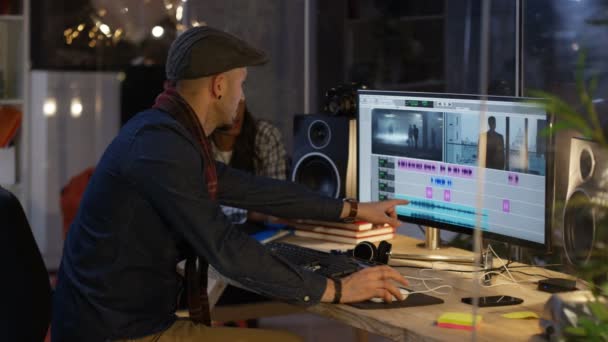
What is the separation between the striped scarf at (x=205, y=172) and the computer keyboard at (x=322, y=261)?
27 centimetres

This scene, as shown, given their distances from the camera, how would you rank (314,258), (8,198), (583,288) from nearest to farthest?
1. (583,288)
2. (8,198)
3. (314,258)

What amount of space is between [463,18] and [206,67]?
8.01 feet

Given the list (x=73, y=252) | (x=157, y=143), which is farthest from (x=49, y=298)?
(x=157, y=143)

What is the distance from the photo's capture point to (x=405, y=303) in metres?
2.36

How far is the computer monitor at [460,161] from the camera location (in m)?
2.48

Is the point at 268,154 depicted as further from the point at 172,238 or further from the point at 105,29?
the point at 105,29

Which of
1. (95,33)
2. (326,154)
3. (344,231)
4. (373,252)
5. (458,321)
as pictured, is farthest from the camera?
(95,33)

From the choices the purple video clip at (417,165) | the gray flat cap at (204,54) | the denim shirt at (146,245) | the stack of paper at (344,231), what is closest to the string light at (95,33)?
the stack of paper at (344,231)

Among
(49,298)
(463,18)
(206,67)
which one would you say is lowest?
(49,298)

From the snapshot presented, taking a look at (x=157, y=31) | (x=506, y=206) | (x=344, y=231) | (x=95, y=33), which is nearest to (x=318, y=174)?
(x=344, y=231)

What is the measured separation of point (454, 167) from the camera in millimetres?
2803

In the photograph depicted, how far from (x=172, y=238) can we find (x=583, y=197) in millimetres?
968

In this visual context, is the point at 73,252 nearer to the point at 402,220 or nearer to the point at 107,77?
the point at 402,220

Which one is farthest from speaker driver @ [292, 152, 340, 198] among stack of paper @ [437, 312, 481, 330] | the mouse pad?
stack of paper @ [437, 312, 481, 330]
